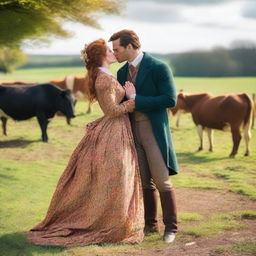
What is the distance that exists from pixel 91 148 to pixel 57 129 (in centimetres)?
1175

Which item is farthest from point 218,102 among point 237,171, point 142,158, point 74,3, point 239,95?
point 142,158

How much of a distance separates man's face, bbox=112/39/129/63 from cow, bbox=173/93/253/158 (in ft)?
24.9

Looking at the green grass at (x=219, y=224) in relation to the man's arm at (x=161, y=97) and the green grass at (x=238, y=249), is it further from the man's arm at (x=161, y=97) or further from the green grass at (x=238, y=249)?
the man's arm at (x=161, y=97)

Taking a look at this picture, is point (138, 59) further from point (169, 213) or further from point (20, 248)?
point (20, 248)

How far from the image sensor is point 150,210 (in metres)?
5.31

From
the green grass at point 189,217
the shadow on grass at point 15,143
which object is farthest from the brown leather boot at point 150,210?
the shadow on grass at point 15,143

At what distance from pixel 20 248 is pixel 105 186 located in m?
0.96

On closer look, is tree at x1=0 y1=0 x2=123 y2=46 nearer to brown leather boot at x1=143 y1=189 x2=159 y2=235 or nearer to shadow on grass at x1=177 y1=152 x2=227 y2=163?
shadow on grass at x1=177 y1=152 x2=227 y2=163

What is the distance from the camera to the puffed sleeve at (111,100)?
4875mm

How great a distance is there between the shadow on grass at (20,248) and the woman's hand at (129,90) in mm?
1531

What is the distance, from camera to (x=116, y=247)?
484 centimetres

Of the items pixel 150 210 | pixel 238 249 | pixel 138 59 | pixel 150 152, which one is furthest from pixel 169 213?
pixel 138 59

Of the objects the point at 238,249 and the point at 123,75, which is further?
the point at 123,75

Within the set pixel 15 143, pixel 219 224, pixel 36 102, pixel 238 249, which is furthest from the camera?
pixel 36 102
